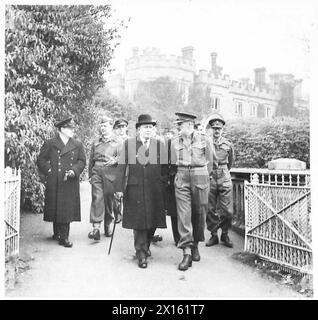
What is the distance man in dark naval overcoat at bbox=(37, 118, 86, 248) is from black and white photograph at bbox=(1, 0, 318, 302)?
0.02 meters

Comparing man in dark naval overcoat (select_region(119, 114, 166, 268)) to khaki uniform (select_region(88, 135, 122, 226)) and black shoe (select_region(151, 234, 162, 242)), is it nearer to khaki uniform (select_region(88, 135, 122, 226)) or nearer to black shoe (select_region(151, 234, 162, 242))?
black shoe (select_region(151, 234, 162, 242))

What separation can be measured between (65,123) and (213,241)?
2.75m

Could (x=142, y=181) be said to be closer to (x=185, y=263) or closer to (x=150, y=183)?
(x=150, y=183)

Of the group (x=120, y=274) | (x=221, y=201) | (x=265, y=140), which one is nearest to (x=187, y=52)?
(x=221, y=201)

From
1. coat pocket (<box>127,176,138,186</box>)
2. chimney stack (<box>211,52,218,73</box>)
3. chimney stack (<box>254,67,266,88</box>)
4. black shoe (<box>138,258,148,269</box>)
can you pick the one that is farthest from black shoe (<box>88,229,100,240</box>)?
chimney stack (<box>254,67,266,88</box>)

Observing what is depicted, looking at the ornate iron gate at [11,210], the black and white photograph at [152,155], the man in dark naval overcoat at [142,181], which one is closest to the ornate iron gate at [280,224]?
the black and white photograph at [152,155]

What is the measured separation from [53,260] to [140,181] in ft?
4.74

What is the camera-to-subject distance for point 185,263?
4926 mm

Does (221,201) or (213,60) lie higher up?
(213,60)

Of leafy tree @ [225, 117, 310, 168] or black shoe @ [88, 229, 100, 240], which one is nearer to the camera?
black shoe @ [88, 229, 100, 240]

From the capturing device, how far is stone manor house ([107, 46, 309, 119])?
538 cm

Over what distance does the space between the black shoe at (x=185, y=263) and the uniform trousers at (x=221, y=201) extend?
1.12 m

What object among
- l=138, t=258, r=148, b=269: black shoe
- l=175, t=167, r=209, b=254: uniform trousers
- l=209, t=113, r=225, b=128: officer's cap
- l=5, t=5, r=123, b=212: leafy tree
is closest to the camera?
l=5, t=5, r=123, b=212: leafy tree
